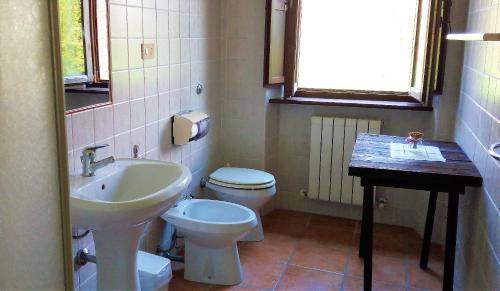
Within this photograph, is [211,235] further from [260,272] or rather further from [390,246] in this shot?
[390,246]

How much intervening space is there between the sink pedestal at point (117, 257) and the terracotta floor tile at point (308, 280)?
37.2 inches

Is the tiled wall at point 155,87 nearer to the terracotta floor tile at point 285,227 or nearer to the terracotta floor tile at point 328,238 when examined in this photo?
the terracotta floor tile at point 285,227

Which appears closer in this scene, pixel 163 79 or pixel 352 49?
pixel 163 79

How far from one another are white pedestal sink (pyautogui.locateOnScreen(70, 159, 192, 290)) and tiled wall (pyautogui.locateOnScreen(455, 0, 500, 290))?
1169mm

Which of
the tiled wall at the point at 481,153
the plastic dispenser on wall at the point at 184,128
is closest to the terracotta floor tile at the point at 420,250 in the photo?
the tiled wall at the point at 481,153

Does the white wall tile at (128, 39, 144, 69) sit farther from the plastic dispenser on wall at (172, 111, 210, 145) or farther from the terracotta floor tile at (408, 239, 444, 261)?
the terracotta floor tile at (408, 239, 444, 261)

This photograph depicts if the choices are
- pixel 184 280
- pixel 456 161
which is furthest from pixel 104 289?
pixel 456 161

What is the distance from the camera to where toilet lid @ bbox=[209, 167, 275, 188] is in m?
2.88

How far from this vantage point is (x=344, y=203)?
3.42 meters

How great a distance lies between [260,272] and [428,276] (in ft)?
3.18

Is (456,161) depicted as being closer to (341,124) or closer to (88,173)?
(341,124)

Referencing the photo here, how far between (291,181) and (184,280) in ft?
4.35

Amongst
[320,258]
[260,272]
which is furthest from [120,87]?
[320,258]

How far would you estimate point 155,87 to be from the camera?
248 centimetres
